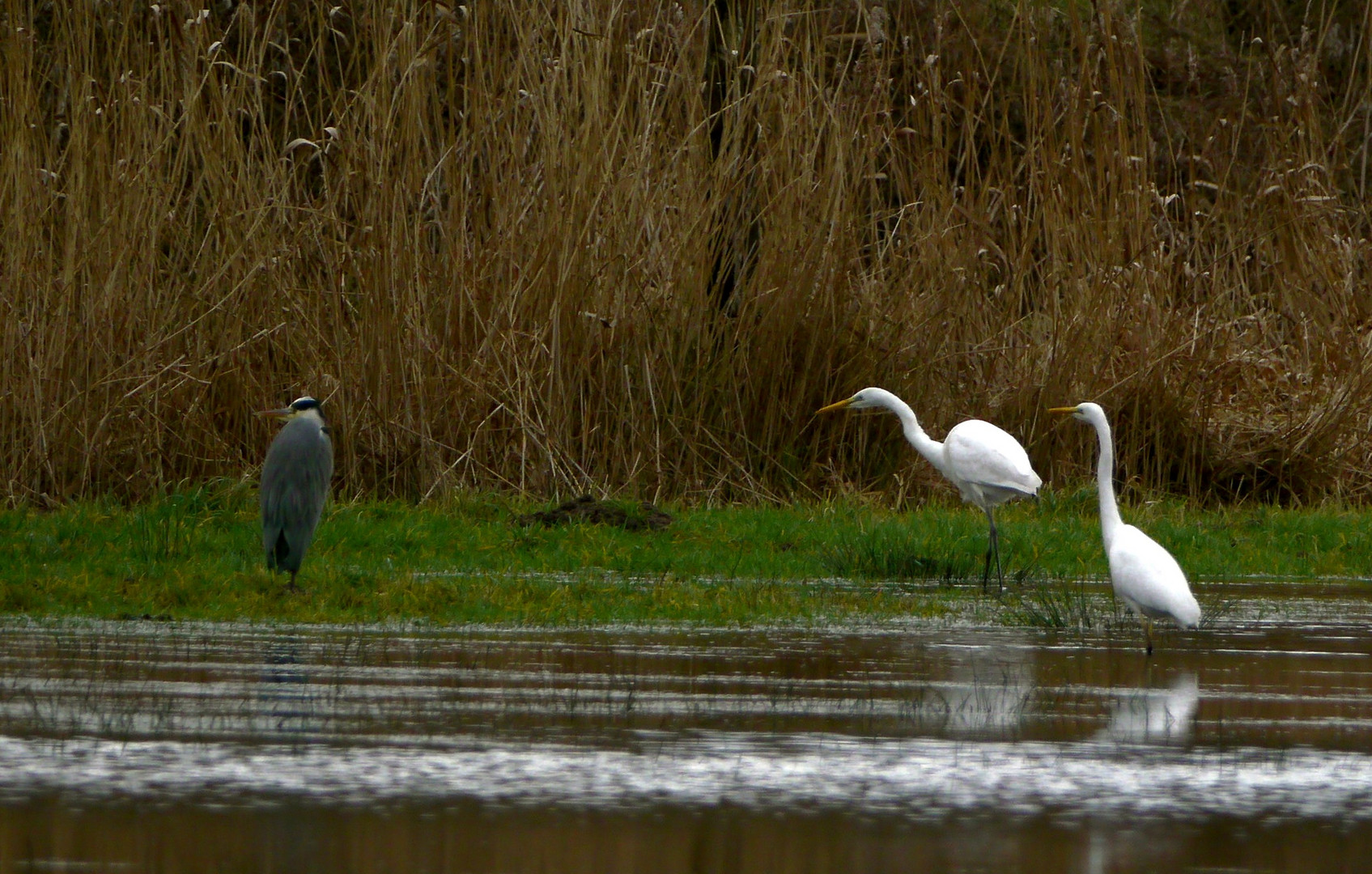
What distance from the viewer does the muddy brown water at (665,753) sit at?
11.2ft

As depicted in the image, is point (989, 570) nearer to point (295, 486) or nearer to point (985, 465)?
point (985, 465)

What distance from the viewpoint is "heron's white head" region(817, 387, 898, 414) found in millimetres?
10094

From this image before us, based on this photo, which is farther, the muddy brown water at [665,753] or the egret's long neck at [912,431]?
the egret's long neck at [912,431]

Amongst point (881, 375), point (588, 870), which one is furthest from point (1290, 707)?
point (881, 375)

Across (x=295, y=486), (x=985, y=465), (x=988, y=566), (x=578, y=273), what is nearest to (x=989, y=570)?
(x=988, y=566)

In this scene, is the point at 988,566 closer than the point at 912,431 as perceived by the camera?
Yes

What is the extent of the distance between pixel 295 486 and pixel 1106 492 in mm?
3115

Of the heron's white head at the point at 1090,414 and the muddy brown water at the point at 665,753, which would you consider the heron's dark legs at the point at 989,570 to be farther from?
the muddy brown water at the point at 665,753

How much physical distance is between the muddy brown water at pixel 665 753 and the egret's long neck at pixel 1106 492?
1159 millimetres

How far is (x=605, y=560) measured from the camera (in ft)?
27.8

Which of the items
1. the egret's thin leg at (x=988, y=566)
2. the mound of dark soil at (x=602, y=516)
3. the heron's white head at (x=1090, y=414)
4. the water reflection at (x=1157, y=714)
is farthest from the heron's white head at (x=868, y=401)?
the water reflection at (x=1157, y=714)

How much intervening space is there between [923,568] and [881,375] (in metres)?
2.80

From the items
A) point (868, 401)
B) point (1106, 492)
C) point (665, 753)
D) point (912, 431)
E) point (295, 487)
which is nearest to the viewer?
point (665, 753)

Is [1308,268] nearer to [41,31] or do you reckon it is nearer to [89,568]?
[89,568]
